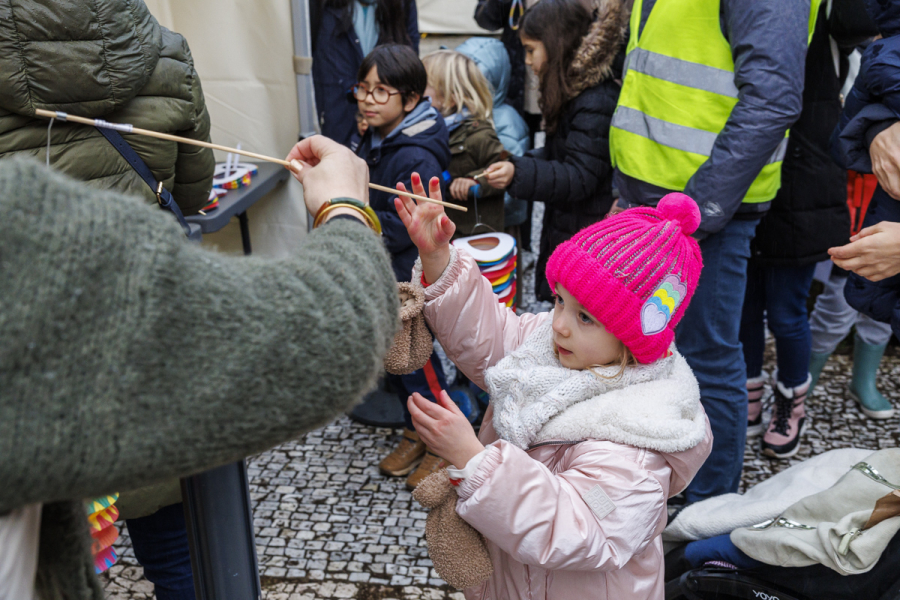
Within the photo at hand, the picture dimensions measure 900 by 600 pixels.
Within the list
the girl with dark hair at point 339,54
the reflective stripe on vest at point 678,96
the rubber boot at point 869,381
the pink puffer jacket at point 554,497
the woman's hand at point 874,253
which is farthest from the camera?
the girl with dark hair at point 339,54

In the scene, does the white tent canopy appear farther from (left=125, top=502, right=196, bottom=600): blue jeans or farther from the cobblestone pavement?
(left=125, top=502, right=196, bottom=600): blue jeans

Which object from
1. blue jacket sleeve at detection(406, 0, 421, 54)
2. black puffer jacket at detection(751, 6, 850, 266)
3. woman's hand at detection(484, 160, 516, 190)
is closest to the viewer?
black puffer jacket at detection(751, 6, 850, 266)

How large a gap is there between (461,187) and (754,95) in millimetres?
1399

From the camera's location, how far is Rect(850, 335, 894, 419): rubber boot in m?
3.48

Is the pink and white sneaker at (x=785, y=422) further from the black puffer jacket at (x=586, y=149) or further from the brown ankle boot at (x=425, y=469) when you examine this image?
the brown ankle boot at (x=425, y=469)

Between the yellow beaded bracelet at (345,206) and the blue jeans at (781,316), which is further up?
the yellow beaded bracelet at (345,206)

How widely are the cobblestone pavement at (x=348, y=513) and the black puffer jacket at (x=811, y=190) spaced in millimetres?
972

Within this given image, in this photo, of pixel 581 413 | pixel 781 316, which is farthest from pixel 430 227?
pixel 781 316

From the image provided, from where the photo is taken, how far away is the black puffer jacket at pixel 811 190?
107 inches

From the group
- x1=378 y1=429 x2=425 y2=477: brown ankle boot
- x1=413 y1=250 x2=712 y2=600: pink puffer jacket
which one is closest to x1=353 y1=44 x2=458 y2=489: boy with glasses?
x1=378 y1=429 x2=425 y2=477: brown ankle boot

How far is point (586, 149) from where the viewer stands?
9.87 feet

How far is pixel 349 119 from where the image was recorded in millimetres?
3676

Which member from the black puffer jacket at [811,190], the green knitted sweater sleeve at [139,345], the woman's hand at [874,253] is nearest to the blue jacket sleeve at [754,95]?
the woman's hand at [874,253]

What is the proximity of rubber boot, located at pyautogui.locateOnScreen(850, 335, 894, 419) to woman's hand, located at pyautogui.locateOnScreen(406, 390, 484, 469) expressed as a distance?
2.98m
